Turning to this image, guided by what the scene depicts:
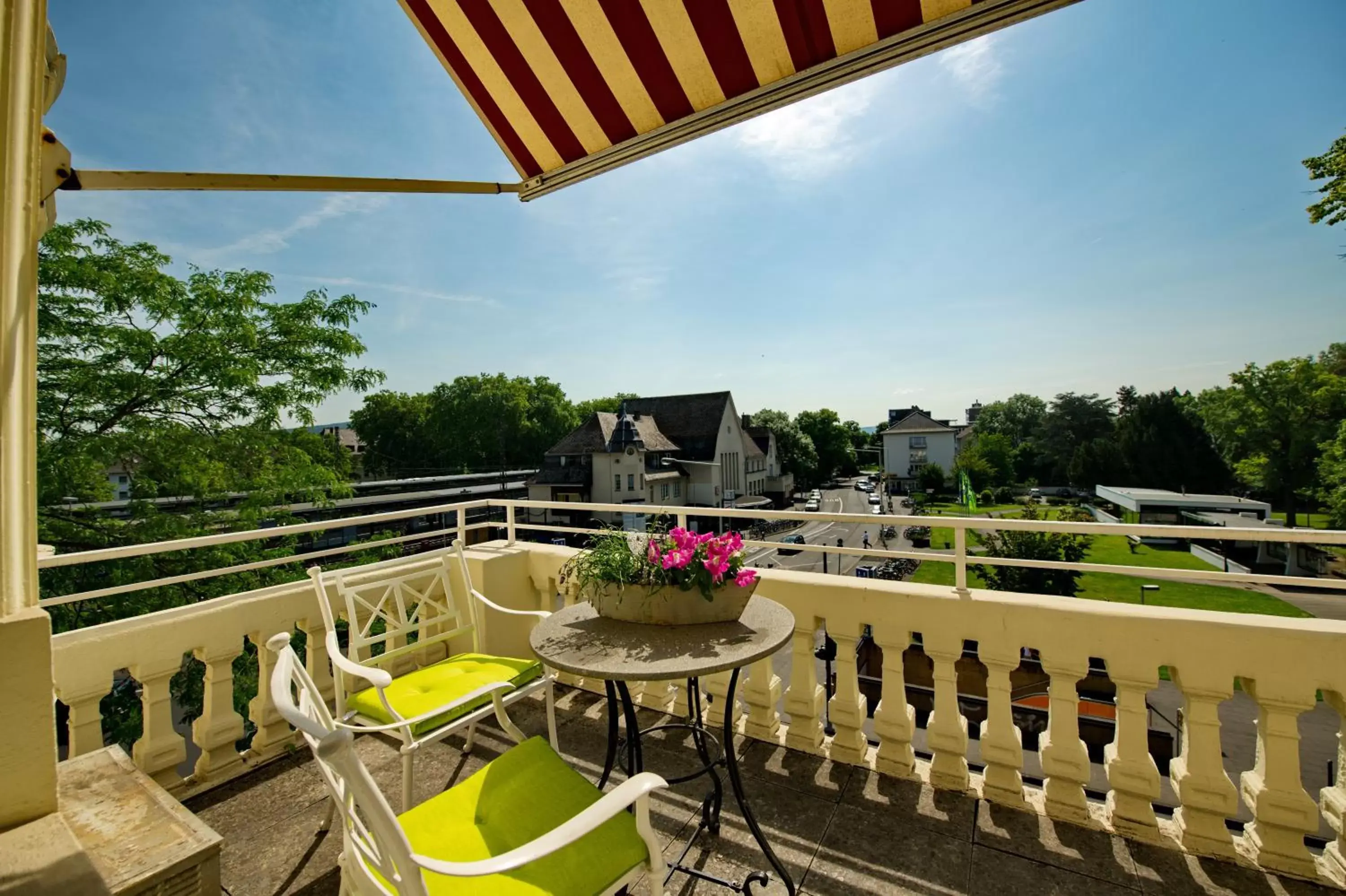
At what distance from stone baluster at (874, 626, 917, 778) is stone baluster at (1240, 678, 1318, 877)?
1062 mm

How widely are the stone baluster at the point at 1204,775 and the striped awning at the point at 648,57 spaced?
87.4 inches

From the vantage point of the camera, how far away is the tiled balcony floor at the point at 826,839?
5.48ft

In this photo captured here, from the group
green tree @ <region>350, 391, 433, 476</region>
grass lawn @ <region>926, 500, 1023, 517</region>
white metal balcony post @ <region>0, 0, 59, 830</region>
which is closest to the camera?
white metal balcony post @ <region>0, 0, 59, 830</region>

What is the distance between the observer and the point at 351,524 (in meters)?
2.88

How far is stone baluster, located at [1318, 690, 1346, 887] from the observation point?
62.9 inches

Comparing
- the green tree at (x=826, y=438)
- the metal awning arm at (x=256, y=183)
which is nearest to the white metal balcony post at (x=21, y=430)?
the metal awning arm at (x=256, y=183)

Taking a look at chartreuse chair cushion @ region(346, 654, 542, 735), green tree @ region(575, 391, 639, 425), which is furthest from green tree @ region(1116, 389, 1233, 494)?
Result: chartreuse chair cushion @ region(346, 654, 542, 735)

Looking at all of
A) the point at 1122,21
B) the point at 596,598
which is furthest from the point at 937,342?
the point at 596,598

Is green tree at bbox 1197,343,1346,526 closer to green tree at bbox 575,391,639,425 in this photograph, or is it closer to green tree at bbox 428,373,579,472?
green tree at bbox 575,391,639,425

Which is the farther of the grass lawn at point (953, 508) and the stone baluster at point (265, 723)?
the grass lawn at point (953, 508)

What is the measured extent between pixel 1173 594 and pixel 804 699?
94.2 ft

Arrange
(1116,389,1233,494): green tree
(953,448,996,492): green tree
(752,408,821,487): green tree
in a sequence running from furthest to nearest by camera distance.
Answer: (752,408,821,487): green tree < (953,448,996,492): green tree < (1116,389,1233,494): green tree

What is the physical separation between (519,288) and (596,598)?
2314 cm

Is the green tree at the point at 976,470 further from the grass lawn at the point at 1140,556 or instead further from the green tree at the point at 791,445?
the green tree at the point at 791,445
